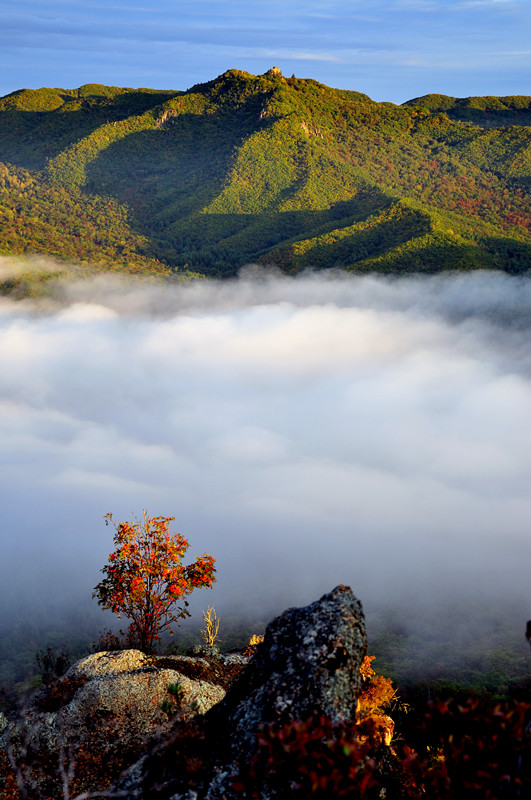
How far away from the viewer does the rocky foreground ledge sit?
7.11 metres

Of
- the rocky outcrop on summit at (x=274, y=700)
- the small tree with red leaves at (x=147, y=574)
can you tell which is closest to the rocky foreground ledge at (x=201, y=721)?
the rocky outcrop on summit at (x=274, y=700)

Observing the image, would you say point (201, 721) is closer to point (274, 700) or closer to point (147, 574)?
point (274, 700)

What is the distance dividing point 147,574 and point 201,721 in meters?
10.6

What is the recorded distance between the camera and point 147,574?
1820cm

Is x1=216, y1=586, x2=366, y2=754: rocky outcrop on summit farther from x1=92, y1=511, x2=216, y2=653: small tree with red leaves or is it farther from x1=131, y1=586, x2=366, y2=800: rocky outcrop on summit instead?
x1=92, y1=511, x2=216, y2=653: small tree with red leaves

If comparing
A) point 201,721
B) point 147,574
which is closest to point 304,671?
point 201,721

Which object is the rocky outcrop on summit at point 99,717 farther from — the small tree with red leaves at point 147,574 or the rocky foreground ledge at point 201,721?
the small tree with red leaves at point 147,574

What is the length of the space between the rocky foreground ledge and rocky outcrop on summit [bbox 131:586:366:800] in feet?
0.04

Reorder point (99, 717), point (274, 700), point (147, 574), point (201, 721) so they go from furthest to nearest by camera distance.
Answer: point (147, 574) < point (99, 717) < point (201, 721) < point (274, 700)

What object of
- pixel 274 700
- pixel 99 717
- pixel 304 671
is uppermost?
pixel 304 671

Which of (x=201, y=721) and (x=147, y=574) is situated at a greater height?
(x=201, y=721)

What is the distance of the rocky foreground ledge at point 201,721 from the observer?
711 centimetres

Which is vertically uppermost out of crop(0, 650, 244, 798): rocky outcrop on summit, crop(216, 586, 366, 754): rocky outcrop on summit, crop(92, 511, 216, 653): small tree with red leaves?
crop(216, 586, 366, 754): rocky outcrop on summit

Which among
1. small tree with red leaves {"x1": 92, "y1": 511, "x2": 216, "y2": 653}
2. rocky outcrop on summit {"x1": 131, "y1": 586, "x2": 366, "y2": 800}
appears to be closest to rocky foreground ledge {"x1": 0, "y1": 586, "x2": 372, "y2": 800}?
rocky outcrop on summit {"x1": 131, "y1": 586, "x2": 366, "y2": 800}
